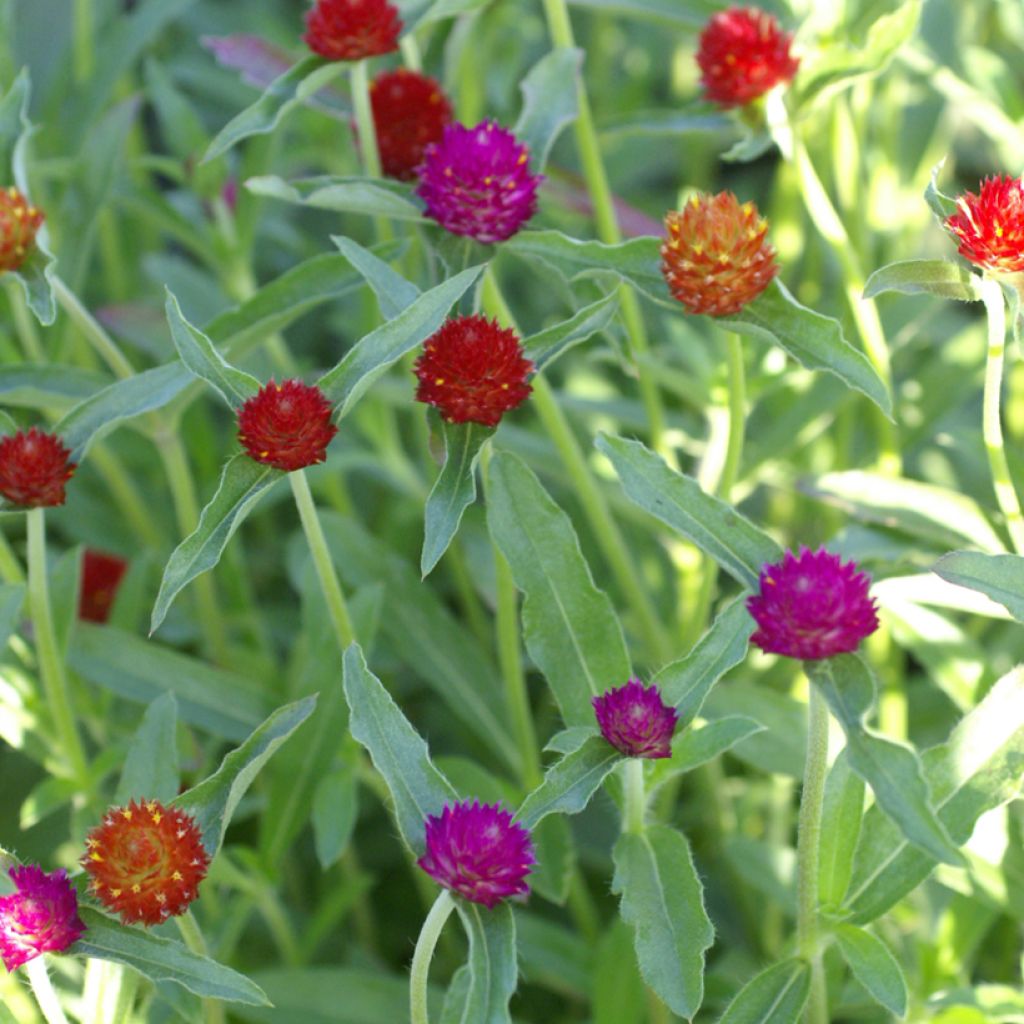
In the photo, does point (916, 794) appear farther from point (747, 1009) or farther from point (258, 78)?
point (258, 78)

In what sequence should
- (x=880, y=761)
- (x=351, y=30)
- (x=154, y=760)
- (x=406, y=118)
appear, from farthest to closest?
(x=406, y=118) < (x=351, y=30) < (x=154, y=760) < (x=880, y=761)

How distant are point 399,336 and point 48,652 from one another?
1.22 ft

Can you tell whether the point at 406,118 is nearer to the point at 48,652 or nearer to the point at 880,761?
the point at 48,652

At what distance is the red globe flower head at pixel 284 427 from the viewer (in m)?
0.90

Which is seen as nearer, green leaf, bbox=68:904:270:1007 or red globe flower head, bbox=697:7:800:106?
green leaf, bbox=68:904:270:1007

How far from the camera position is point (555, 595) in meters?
1.03

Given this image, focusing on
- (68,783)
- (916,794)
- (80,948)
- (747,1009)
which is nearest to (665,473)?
(916,794)

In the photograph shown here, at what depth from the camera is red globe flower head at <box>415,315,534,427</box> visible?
92 cm

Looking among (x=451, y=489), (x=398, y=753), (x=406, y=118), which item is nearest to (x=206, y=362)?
(x=451, y=489)

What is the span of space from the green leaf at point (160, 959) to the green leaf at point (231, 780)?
7 cm

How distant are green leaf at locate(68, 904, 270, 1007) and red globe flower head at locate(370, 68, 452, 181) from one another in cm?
65

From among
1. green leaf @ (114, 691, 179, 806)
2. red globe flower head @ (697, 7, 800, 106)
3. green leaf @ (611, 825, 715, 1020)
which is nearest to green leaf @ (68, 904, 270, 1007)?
green leaf @ (114, 691, 179, 806)

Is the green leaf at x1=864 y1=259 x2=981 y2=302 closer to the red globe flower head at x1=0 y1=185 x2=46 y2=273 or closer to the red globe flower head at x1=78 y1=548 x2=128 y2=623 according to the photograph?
the red globe flower head at x1=0 y1=185 x2=46 y2=273

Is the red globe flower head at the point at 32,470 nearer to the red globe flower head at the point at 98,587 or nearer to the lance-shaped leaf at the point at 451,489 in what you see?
the lance-shaped leaf at the point at 451,489
